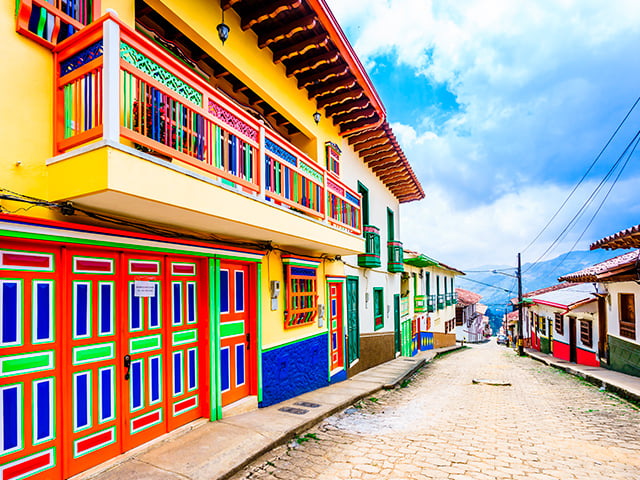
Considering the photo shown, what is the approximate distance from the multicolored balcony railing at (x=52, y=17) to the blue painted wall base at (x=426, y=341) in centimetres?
2309

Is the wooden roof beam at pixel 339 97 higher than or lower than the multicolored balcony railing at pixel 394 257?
higher

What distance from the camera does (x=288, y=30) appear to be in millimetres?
6598

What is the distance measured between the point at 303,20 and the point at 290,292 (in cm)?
493

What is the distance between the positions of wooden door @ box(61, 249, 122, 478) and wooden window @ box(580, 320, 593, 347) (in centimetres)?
1861

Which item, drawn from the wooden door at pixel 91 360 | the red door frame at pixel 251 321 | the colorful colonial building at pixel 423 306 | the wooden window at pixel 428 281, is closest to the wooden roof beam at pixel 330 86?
the red door frame at pixel 251 321

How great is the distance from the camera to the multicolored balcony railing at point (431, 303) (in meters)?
25.1

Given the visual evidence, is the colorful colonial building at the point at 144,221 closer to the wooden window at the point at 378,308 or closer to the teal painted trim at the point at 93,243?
the teal painted trim at the point at 93,243

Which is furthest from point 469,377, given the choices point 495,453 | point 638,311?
point 495,453

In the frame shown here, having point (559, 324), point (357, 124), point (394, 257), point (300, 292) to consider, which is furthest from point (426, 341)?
point (300, 292)

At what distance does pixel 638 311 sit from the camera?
427 inches

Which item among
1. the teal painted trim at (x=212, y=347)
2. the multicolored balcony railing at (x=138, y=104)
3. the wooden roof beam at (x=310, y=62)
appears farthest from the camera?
the wooden roof beam at (x=310, y=62)

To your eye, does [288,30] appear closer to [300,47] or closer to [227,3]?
[300,47]

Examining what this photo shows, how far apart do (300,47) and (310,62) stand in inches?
20.0

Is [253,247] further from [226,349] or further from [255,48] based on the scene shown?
[255,48]
